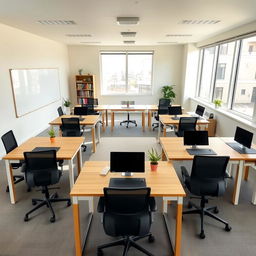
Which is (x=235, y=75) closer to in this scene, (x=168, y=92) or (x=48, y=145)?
(x=168, y=92)

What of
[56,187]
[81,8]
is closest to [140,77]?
[81,8]

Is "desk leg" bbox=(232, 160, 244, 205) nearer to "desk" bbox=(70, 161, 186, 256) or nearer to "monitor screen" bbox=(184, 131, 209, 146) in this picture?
"monitor screen" bbox=(184, 131, 209, 146)

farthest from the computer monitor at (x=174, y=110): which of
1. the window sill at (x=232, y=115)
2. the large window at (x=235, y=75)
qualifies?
the large window at (x=235, y=75)

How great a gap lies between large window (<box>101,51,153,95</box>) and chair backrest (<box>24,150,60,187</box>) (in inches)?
297

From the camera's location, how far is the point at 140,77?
1030 centimetres

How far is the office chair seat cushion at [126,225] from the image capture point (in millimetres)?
2229

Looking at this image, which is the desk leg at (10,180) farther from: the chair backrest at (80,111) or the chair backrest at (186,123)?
the chair backrest at (186,123)

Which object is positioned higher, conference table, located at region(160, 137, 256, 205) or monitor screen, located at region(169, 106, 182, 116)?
monitor screen, located at region(169, 106, 182, 116)

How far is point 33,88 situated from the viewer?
6.73m

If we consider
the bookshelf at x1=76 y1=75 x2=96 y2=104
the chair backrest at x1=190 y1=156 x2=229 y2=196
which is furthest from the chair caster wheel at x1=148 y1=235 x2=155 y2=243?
the bookshelf at x1=76 y1=75 x2=96 y2=104

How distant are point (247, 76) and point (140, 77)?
5.44 metres

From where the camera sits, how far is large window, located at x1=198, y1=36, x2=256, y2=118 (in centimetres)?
548

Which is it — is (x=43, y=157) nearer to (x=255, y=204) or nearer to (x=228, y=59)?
(x=255, y=204)

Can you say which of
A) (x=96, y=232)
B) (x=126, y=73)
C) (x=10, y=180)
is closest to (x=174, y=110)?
(x=126, y=73)
